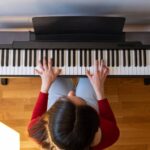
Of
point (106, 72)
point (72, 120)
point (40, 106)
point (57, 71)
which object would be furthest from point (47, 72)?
point (72, 120)

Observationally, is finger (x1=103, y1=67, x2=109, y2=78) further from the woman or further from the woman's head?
the woman's head

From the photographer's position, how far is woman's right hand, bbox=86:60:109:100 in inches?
48.8

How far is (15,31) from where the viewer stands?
1382 millimetres

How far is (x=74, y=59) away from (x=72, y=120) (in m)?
0.42

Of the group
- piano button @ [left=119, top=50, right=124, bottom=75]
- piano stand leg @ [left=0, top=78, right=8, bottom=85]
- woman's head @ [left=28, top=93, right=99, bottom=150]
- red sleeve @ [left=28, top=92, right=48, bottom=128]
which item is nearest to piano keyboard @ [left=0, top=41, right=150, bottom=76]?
piano button @ [left=119, top=50, right=124, bottom=75]

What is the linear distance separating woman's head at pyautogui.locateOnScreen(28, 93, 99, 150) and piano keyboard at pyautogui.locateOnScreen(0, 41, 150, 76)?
13.0 inches

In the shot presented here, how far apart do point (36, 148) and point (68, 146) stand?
81cm

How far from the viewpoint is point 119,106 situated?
68.4 inches

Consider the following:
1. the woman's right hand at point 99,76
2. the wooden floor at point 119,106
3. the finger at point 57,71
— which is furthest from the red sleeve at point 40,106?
the wooden floor at point 119,106

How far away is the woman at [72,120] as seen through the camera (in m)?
0.93

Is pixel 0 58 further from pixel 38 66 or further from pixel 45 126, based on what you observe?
pixel 45 126

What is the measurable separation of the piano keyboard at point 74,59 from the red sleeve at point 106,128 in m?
0.17

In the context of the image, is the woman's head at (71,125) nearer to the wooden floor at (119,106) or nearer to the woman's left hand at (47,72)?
Result: the woman's left hand at (47,72)

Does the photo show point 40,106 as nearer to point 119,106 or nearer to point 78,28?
point 78,28
